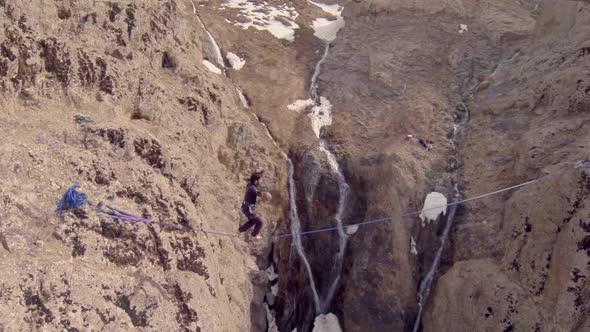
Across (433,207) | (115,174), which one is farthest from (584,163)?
(115,174)

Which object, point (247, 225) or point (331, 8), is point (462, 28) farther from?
point (247, 225)

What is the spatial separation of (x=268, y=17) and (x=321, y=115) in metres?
7.71

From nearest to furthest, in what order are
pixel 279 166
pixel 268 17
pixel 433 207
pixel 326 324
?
1. pixel 433 207
2. pixel 326 324
3. pixel 279 166
4. pixel 268 17

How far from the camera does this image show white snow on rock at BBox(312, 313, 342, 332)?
16.4 meters

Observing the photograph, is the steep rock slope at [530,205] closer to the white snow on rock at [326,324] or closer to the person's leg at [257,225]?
the white snow on rock at [326,324]

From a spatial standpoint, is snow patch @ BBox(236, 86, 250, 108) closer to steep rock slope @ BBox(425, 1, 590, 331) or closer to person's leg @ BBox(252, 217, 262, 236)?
person's leg @ BBox(252, 217, 262, 236)

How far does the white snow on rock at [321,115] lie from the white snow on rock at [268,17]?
5.19 metres

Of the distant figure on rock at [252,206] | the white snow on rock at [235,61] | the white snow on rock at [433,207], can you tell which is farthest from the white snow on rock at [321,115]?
the distant figure on rock at [252,206]

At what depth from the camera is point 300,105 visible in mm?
20438

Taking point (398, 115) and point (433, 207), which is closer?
point (433, 207)

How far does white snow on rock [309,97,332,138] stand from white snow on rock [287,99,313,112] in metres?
0.32

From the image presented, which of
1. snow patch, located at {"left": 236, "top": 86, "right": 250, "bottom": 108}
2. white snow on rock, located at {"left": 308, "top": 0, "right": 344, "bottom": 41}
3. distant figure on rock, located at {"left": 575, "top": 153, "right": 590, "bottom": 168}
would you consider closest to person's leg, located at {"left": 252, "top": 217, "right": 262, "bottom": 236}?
snow patch, located at {"left": 236, "top": 86, "right": 250, "bottom": 108}

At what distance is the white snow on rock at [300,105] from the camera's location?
2020cm

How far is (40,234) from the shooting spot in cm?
984
